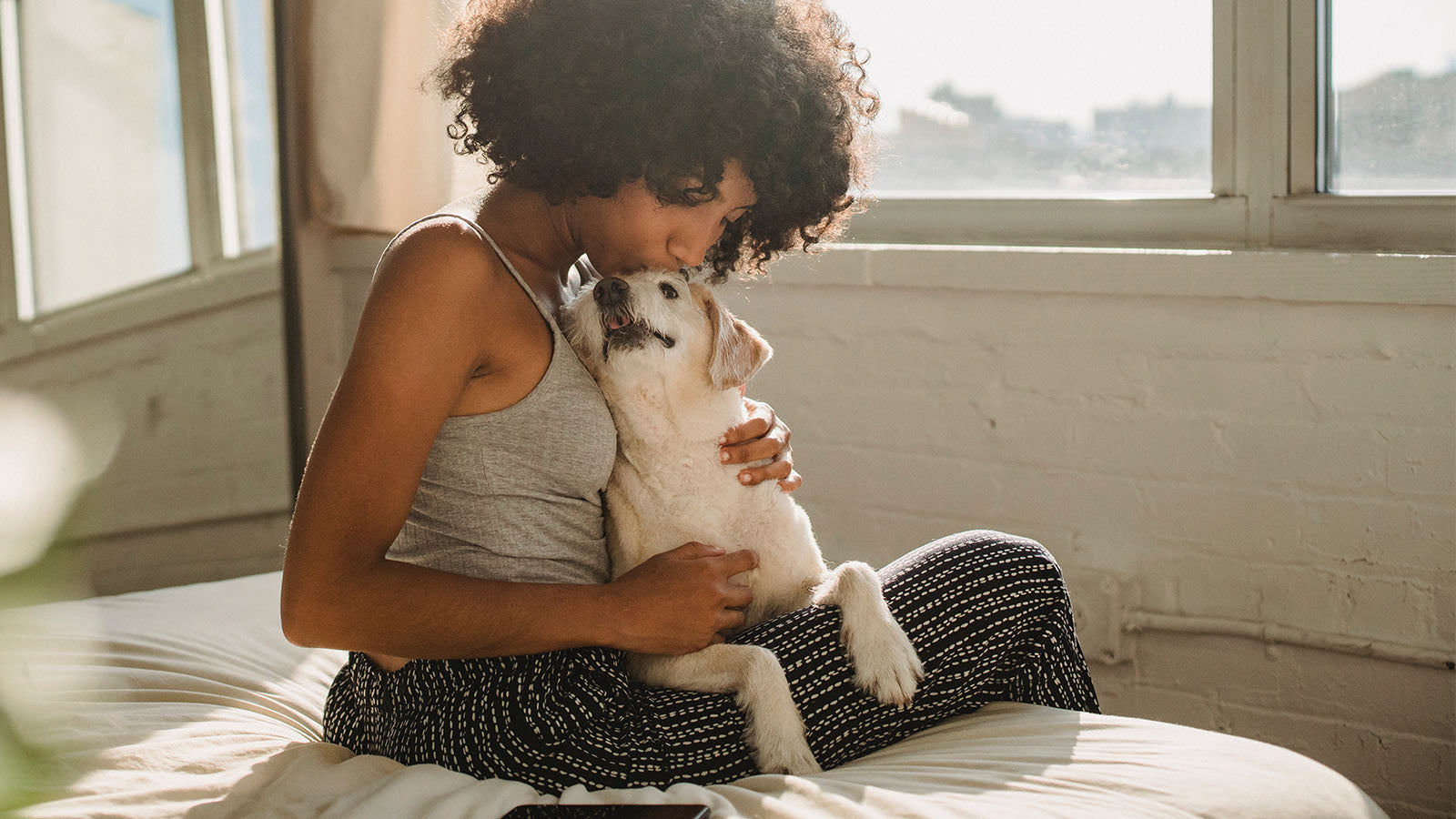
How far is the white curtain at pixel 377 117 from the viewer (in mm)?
3197

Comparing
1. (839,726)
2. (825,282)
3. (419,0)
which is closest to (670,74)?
(839,726)

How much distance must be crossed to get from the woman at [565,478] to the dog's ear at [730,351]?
8 centimetres

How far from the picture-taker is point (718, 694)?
144 cm

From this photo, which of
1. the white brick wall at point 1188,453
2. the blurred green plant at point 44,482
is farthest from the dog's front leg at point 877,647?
the blurred green plant at point 44,482

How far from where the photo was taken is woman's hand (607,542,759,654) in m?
1.42

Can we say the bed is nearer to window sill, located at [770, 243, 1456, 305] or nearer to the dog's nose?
the dog's nose

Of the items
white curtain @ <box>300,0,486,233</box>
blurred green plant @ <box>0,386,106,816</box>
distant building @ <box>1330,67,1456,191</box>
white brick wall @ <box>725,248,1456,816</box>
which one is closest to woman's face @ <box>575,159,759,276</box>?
white brick wall @ <box>725,248,1456,816</box>

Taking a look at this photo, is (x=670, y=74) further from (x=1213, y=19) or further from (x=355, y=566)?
(x=1213, y=19)

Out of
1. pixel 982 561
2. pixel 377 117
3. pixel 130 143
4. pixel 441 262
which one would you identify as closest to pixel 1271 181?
pixel 982 561

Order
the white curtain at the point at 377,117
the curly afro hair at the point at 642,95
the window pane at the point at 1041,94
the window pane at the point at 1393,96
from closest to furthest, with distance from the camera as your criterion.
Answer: the curly afro hair at the point at 642,95
the window pane at the point at 1393,96
the window pane at the point at 1041,94
the white curtain at the point at 377,117

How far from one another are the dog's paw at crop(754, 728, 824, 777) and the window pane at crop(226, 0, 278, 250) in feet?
8.89

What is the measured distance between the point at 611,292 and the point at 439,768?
625 mm

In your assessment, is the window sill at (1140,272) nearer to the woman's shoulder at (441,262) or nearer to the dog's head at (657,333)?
the dog's head at (657,333)

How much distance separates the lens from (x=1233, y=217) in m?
2.36
